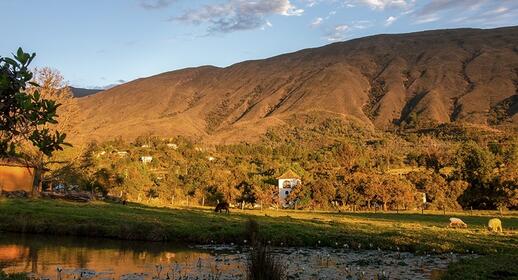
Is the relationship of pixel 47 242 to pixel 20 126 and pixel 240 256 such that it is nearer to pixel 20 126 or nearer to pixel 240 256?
pixel 240 256

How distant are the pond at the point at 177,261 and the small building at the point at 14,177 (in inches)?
940

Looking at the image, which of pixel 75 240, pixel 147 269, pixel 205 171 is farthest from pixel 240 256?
pixel 205 171

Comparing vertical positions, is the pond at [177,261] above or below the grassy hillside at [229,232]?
below

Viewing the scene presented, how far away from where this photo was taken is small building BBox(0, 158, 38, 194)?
158 feet

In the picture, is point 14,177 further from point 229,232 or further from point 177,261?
point 177,261

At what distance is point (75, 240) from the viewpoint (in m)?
26.3

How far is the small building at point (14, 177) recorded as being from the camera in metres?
48.1

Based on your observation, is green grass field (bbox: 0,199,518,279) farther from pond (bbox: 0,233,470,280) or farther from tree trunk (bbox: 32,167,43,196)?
tree trunk (bbox: 32,167,43,196)

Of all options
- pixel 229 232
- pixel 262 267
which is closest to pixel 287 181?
pixel 229 232

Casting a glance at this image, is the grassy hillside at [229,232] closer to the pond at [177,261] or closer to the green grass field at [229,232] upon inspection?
the green grass field at [229,232]

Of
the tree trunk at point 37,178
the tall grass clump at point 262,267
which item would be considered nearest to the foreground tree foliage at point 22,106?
the tall grass clump at point 262,267

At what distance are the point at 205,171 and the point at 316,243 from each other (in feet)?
169

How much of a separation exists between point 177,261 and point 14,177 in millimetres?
35788

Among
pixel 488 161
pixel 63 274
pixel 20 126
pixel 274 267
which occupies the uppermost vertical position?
pixel 488 161
